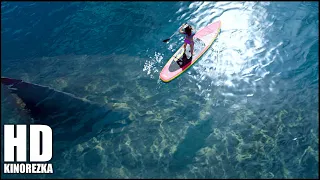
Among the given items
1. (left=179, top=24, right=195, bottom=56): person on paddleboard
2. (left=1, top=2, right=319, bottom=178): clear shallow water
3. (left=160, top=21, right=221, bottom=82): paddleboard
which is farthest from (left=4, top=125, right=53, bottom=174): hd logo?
(left=179, top=24, right=195, bottom=56): person on paddleboard

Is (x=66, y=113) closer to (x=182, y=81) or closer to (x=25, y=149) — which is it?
(x=25, y=149)

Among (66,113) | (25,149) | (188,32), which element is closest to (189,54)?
(188,32)

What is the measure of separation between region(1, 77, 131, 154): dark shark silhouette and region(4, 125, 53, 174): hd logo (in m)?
0.45

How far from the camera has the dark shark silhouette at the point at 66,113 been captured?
1537cm

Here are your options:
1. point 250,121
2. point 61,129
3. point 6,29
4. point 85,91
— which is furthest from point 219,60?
point 6,29

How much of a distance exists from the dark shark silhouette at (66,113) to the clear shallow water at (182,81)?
584 mm

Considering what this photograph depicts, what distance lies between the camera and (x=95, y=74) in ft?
60.3

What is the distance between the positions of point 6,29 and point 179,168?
1797 cm

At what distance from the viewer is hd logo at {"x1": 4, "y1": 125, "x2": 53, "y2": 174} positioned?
47.1 feet

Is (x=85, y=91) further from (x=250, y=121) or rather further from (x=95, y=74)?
(x=250, y=121)

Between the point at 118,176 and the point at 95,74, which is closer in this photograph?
the point at 118,176

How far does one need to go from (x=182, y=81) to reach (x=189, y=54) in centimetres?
199

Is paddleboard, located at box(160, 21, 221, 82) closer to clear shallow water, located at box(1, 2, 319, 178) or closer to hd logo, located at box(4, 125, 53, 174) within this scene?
clear shallow water, located at box(1, 2, 319, 178)

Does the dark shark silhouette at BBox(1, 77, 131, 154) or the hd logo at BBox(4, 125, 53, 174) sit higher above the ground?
Result: the dark shark silhouette at BBox(1, 77, 131, 154)
